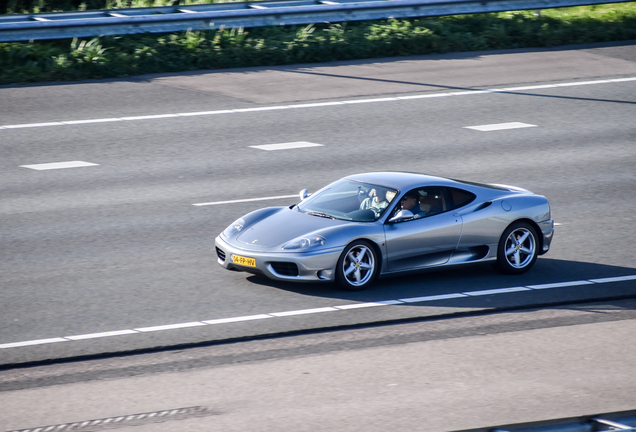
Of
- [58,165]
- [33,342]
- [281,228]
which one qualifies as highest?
[281,228]

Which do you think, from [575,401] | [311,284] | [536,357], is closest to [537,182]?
[311,284]

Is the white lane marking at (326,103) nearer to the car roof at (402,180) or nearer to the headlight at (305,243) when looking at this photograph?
the car roof at (402,180)

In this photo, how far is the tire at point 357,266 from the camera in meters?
10.3

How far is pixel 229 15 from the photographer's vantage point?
22297mm

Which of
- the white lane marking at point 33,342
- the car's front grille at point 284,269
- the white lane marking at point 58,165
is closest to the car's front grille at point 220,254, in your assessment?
the car's front grille at point 284,269

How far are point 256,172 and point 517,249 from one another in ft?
17.6

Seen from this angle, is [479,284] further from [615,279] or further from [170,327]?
[170,327]

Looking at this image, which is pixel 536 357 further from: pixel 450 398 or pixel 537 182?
pixel 537 182

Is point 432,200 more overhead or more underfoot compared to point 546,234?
more overhead

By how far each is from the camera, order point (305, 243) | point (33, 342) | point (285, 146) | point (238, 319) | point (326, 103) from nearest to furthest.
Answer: point (33, 342)
point (238, 319)
point (305, 243)
point (285, 146)
point (326, 103)

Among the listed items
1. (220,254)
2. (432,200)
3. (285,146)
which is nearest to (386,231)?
(432,200)

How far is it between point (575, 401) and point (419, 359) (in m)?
1.45

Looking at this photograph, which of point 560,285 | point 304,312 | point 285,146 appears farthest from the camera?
point 285,146

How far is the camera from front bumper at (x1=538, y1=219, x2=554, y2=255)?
1147cm
